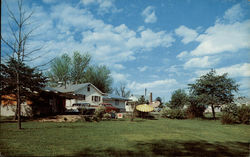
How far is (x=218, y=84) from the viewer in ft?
74.3

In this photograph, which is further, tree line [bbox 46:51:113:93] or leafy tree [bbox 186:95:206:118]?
tree line [bbox 46:51:113:93]

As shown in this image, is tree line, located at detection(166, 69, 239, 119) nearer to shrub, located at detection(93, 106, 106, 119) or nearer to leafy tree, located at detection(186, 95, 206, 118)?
leafy tree, located at detection(186, 95, 206, 118)

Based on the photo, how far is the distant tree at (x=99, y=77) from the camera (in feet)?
154

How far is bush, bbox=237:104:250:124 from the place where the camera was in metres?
17.8

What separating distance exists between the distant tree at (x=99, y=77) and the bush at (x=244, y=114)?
113 feet

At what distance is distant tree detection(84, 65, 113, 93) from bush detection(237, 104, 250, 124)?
3456 cm

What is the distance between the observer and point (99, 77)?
48000 mm

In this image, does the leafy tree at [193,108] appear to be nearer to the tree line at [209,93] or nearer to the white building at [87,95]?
the tree line at [209,93]

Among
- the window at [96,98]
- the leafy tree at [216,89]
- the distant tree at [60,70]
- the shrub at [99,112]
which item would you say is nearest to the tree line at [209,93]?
the leafy tree at [216,89]

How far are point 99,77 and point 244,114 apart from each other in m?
35.7

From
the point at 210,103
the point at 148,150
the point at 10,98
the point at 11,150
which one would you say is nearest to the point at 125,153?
the point at 148,150

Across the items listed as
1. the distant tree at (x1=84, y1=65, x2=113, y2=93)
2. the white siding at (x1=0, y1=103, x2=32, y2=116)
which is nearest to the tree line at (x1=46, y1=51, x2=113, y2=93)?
the distant tree at (x1=84, y1=65, x2=113, y2=93)

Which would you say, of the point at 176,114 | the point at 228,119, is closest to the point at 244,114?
the point at 228,119

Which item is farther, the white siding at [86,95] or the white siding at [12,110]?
the white siding at [86,95]
